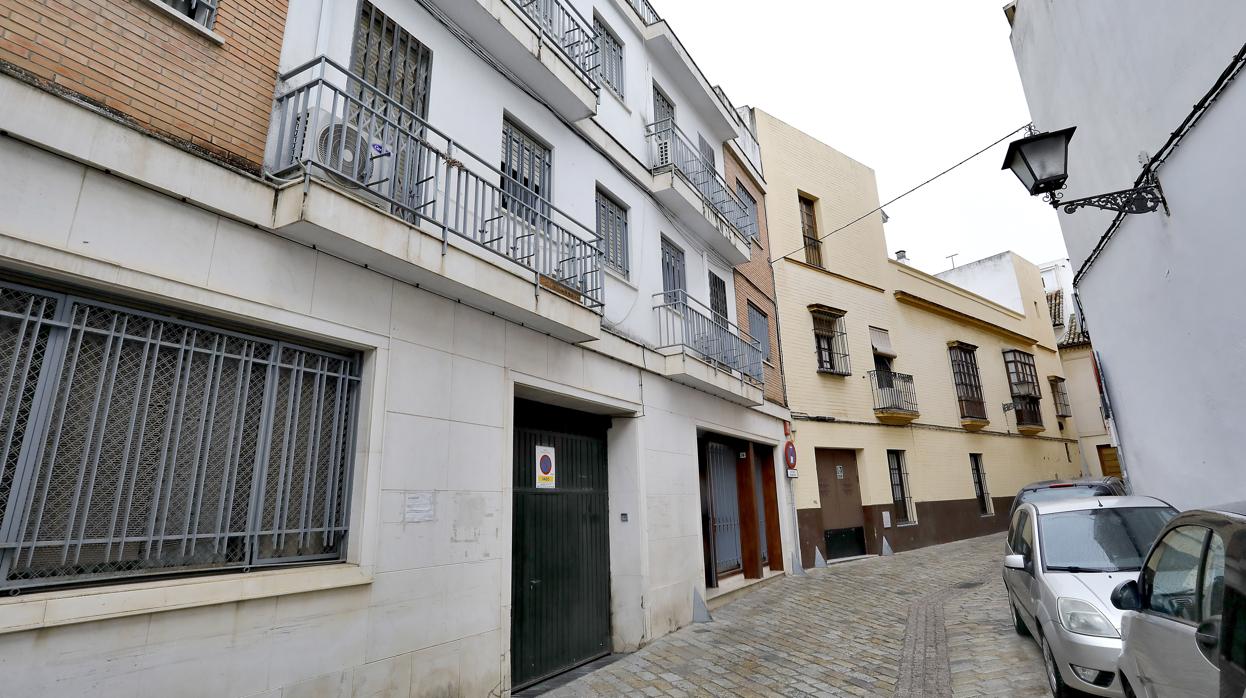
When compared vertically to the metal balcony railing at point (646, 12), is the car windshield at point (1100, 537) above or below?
below

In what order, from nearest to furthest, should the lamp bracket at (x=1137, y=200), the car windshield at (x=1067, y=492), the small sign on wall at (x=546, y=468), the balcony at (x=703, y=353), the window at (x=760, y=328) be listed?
the lamp bracket at (x=1137, y=200), the small sign on wall at (x=546, y=468), the car windshield at (x=1067, y=492), the balcony at (x=703, y=353), the window at (x=760, y=328)

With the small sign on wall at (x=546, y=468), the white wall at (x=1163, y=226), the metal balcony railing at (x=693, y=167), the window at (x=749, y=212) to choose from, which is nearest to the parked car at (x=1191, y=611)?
the white wall at (x=1163, y=226)

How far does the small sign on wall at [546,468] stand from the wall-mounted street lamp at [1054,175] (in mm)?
5856

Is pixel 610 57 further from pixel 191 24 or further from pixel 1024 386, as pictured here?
pixel 1024 386

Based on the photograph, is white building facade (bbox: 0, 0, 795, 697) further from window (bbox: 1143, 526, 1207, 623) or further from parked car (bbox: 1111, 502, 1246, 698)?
window (bbox: 1143, 526, 1207, 623)

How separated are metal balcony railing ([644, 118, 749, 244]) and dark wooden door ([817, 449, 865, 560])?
615 cm

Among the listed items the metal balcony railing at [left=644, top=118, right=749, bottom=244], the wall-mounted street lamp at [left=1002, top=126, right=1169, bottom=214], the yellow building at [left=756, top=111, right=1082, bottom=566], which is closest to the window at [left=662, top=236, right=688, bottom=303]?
the metal balcony railing at [left=644, top=118, right=749, bottom=244]

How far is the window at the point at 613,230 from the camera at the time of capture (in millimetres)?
8672

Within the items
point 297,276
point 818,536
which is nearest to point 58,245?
point 297,276

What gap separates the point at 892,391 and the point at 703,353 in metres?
8.84

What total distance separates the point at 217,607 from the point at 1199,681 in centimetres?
503

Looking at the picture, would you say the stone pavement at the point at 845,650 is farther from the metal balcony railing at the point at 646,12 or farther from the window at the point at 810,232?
the metal balcony railing at the point at 646,12

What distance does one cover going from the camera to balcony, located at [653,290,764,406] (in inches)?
360

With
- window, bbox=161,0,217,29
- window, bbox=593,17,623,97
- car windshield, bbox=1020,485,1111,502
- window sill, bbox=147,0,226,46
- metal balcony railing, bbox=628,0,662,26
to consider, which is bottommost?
car windshield, bbox=1020,485,1111,502
